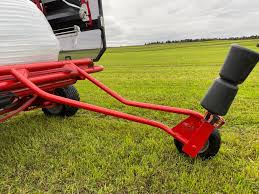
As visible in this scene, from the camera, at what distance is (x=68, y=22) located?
4.02 m

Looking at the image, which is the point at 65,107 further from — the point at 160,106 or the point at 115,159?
the point at 160,106

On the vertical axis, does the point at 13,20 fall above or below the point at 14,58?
above

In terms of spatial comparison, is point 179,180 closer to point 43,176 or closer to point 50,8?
point 43,176

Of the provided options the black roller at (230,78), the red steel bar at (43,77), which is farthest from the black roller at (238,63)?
the red steel bar at (43,77)

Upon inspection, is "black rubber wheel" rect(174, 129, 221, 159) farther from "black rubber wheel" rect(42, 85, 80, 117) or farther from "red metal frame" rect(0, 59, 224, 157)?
"black rubber wheel" rect(42, 85, 80, 117)

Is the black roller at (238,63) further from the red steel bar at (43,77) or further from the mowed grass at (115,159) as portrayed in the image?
the red steel bar at (43,77)

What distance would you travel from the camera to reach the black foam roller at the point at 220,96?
2.18 m

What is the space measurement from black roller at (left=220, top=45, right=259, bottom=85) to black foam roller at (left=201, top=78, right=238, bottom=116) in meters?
0.05

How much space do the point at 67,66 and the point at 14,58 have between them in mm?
483

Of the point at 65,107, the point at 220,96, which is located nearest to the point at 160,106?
the point at 220,96

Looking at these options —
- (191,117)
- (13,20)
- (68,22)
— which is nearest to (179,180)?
(191,117)

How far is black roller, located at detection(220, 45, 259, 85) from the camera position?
6.81 feet

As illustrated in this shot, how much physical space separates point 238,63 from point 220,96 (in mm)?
266

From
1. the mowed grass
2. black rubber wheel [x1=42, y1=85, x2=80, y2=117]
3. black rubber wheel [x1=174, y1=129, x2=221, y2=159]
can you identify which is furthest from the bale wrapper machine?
black rubber wheel [x1=42, y1=85, x2=80, y2=117]
